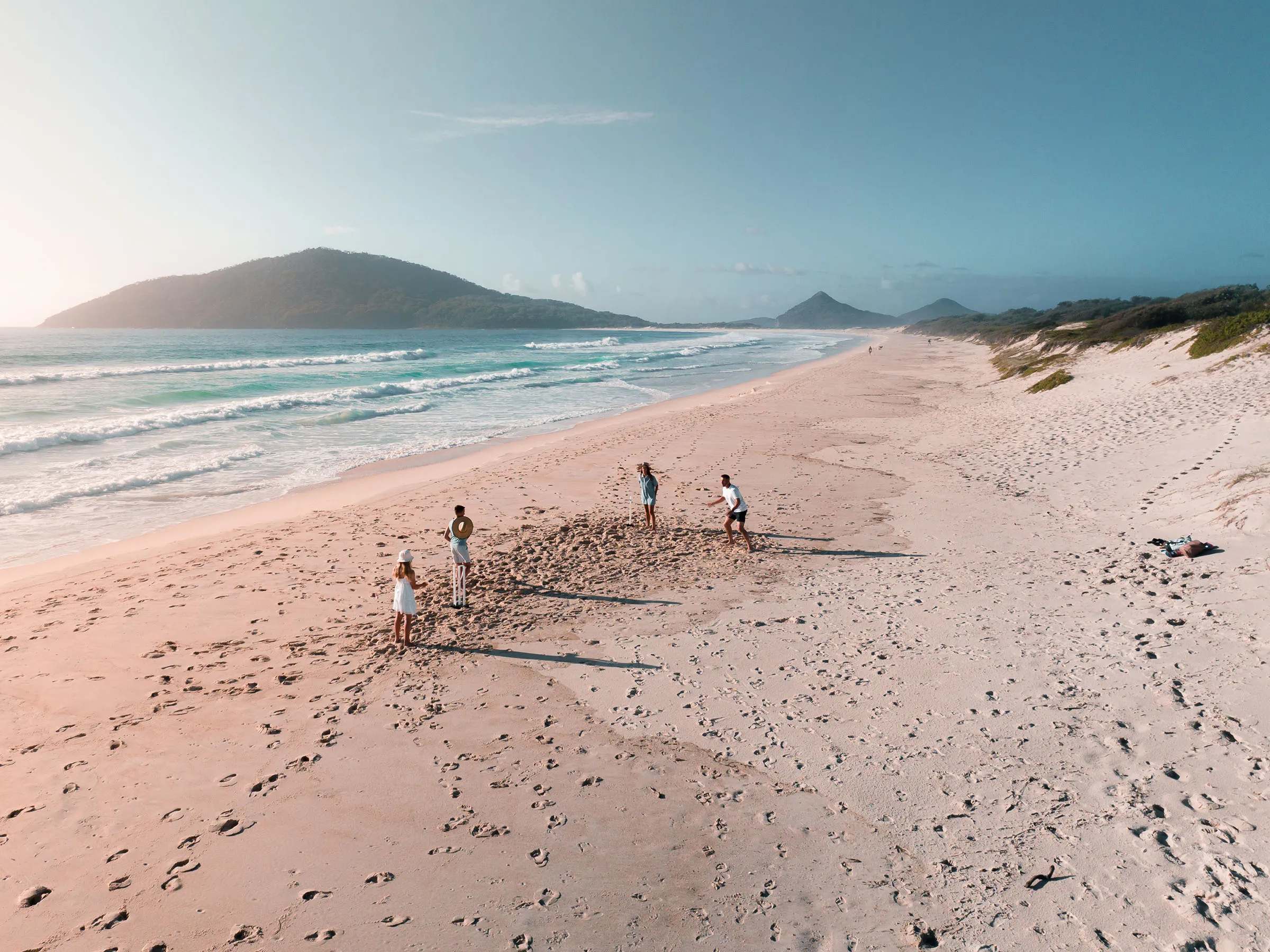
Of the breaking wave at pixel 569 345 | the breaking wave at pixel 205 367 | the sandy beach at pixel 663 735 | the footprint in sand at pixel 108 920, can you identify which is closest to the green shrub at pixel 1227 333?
the sandy beach at pixel 663 735

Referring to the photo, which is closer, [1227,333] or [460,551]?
[460,551]

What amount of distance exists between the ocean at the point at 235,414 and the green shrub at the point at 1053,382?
1706 centimetres

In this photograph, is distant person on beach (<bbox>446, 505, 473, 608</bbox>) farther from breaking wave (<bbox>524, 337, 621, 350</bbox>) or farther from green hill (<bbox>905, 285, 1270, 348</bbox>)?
breaking wave (<bbox>524, 337, 621, 350</bbox>)

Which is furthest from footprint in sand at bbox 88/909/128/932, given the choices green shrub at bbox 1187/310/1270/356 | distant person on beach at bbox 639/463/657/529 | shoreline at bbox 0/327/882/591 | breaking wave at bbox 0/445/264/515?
green shrub at bbox 1187/310/1270/356

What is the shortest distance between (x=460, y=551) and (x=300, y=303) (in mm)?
182177

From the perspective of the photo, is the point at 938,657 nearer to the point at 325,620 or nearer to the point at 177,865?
the point at 177,865

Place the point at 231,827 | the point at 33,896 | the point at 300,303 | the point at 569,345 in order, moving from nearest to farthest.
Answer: the point at 33,896 < the point at 231,827 < the point at 569,345 < the point at 300,303

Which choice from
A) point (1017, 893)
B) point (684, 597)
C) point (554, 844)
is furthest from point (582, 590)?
point (1017, 893)

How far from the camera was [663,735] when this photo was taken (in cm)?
580

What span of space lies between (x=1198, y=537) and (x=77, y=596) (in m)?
16.1

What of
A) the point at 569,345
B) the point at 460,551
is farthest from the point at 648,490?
the point at 569,345

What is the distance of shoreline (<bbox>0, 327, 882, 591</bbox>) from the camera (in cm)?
1080

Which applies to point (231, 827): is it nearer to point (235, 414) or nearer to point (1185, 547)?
point (1185, 547)

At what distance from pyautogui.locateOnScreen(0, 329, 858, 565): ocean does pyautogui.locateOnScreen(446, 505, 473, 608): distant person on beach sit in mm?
8093
